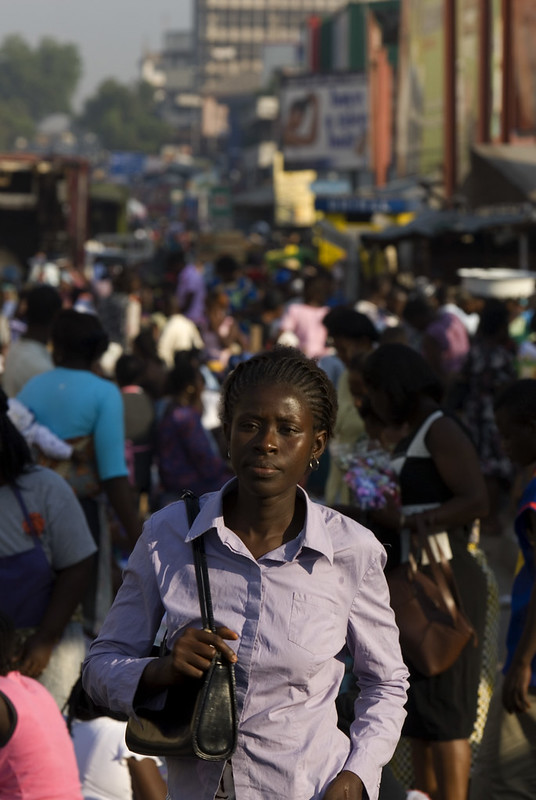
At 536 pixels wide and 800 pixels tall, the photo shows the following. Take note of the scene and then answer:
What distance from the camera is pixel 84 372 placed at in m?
5.04

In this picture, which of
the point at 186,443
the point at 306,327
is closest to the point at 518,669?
the point at 186,443

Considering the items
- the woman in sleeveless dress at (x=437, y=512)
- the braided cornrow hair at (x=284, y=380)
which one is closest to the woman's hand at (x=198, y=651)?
the braided cornrow hair at (x=284, y=380)

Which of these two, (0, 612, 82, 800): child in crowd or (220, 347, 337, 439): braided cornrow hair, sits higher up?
(220, 347, 337, 439): braided cornrow hair

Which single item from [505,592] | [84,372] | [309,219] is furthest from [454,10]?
[309,219]

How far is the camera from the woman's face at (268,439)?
7.73 feet

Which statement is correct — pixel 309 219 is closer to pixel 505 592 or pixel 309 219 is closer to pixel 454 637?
pixel 505 592

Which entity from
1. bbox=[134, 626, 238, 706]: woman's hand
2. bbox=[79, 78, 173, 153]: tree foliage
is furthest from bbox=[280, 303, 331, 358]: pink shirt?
bbox=[79, 78, 173, 153]: tree foliage

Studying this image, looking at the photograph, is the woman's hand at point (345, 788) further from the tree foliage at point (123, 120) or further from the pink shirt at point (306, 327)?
the tree foliage at point (123, 120)

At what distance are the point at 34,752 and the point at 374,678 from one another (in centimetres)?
111

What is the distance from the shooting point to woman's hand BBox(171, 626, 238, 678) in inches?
85.3

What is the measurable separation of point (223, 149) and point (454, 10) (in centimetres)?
10372

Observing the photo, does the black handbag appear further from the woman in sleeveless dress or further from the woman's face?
the woman in sleeveless dress

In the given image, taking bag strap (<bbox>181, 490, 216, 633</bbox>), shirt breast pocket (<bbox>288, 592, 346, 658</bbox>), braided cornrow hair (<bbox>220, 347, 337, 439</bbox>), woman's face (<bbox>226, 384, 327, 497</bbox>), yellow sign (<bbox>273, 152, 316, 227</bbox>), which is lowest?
yellow sign (<bbox>273, 152, 316, 227</bbox>)

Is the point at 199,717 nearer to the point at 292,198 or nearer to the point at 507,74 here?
the point at 507,74
